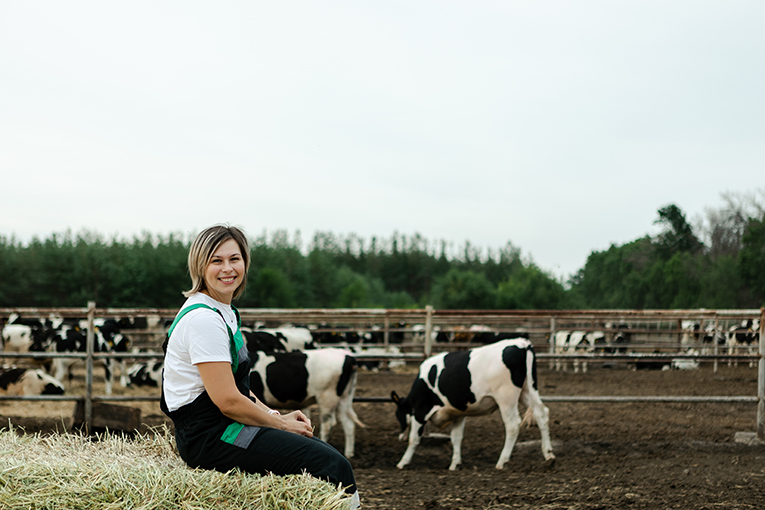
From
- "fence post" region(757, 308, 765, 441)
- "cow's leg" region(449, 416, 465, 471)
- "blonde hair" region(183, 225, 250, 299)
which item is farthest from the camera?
"fence post" region(757, 308, 765, 441)

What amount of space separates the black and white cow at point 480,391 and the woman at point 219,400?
4288 mm

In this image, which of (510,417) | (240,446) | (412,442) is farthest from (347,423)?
(240,446)

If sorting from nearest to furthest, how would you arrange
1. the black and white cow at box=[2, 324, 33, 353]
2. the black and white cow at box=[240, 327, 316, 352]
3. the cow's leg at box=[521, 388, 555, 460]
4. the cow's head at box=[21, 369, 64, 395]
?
the cow's leg at box=[521, 388, 555, 460], the cow's head at box=[21, 369, 64, 395], the black and white cow at box=[240, 327, 316, 352], the black and white cow at box=[2, 324, 33, 353]

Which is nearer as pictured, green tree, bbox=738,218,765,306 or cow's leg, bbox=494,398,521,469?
cow's leg, bbox=494,398,521,469

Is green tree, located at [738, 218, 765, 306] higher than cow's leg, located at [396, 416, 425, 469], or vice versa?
green tree, located at [738, 218, 765, 306]

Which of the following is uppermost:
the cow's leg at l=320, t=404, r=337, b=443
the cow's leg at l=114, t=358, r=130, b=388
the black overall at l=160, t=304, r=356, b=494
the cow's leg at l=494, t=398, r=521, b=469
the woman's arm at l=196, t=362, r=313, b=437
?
the woman's arm at l=196, t=362, r=313, b=437

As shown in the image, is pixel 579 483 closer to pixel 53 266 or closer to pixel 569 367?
pixel 569 367

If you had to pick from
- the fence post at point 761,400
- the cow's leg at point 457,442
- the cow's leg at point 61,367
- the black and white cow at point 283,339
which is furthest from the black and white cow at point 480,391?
the cow's leg at point 61,367

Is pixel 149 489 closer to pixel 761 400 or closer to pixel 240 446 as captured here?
pixel 240 446

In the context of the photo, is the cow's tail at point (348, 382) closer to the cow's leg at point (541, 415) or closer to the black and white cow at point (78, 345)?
the cow's leg at point (541, 415)

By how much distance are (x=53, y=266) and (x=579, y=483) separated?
36971 millimetres

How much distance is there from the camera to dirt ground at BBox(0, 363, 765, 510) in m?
4.52

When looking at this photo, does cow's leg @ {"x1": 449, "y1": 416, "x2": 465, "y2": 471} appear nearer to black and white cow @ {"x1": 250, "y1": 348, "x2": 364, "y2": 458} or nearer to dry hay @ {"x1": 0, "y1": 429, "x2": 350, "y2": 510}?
black and white cow @ {"x1": 250, "y1": 348, "x2": 364, "y2": 458}

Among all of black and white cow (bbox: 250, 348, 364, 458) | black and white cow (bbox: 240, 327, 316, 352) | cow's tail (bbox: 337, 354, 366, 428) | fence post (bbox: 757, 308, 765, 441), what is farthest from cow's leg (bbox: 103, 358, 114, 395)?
fence post (bbox: 757, 308, 765, 441)
